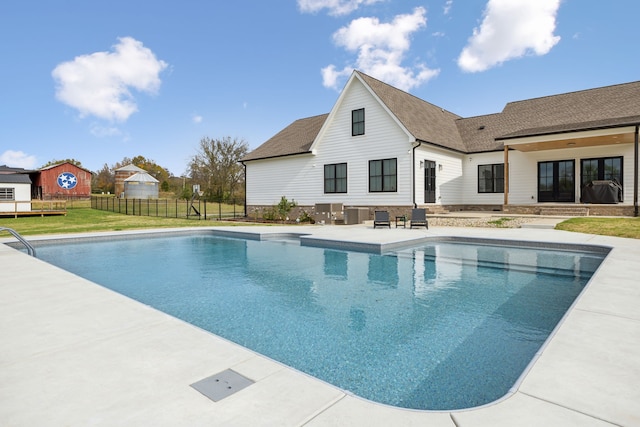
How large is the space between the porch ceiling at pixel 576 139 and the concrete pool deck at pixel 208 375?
13.7 metres

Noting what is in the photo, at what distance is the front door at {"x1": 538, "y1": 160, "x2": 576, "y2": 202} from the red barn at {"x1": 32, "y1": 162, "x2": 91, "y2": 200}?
152 ft

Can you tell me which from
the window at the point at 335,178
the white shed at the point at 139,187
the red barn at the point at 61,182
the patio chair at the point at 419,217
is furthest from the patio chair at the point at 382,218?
the red barn at the point at 61,182

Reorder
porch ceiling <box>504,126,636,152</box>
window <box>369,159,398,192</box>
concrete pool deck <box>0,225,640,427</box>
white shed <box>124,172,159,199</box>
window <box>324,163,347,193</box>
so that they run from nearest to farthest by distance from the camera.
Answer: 1. concrete pool deck <box>0,225,640,427</box>
2. porch ceiling <box>504,126,636,152</box>
3. window <box>369,159,398,192</box>
4. window <box>324,163,347,193</box>
5. white shed <box>124,172,159,199</box>

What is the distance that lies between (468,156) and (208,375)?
20534 millimetres

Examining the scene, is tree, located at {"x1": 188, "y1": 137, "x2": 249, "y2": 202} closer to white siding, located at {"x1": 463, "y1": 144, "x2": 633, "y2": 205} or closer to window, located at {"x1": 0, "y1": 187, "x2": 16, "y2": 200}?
window, located at {"x1": 0, "y1": 187, "x2": 16, "y2": 200}

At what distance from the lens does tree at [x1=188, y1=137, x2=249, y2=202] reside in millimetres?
43188

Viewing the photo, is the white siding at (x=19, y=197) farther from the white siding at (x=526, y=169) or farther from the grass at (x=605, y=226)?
the grass at (x=605, y=226)

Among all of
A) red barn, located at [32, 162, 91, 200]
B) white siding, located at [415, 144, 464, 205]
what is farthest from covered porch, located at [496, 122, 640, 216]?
red barn, located at [32, 162, 91, 200]

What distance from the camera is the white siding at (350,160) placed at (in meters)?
17.3

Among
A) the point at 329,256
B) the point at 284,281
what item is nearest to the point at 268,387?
the point at 284,281

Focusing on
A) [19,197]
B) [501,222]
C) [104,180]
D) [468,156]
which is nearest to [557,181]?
[468,156]

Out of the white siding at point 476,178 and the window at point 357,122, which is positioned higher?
the window at point 357,122

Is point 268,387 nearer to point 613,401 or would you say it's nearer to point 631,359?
point 613,401

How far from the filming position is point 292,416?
1.96 metres
